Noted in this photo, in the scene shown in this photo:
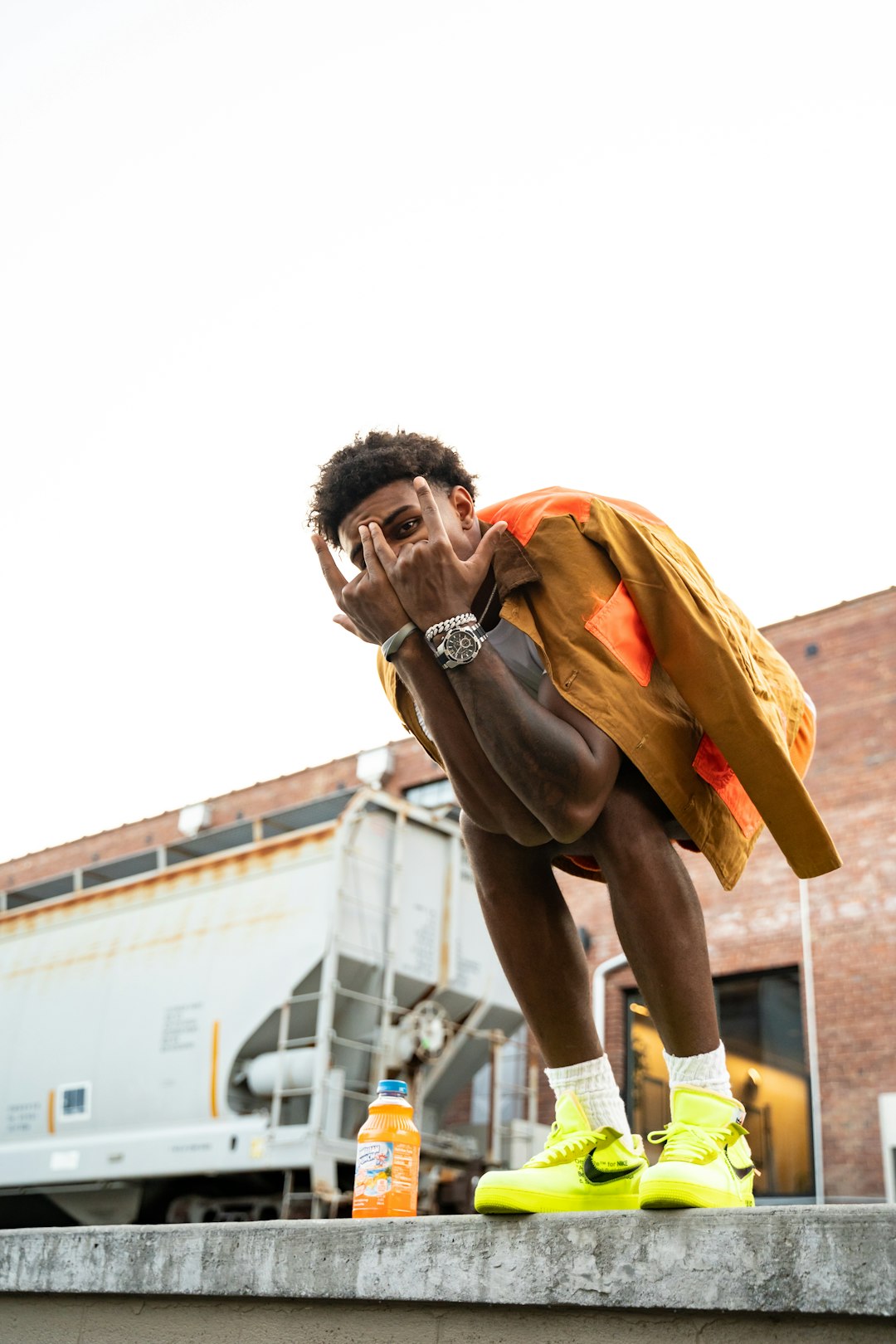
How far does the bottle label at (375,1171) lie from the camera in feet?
9.33

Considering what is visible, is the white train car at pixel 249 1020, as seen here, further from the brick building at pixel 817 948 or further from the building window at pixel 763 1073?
the building window at pixel 763 1073

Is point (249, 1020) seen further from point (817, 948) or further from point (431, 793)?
point (431, 793)

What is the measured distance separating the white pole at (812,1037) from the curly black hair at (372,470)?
9547mm

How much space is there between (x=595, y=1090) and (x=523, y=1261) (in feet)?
1.96

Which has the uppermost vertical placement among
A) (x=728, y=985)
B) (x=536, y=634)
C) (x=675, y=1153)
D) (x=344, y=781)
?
(x=344, y=781)

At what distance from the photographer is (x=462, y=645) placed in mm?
2283

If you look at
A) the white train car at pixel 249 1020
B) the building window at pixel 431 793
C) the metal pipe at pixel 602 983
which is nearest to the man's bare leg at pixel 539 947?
the white train car at pixel 249 1020

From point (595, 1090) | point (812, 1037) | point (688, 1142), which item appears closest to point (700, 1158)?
point (688, 1142)

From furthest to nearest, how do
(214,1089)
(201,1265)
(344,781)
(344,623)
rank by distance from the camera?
(344,781) → (214,1089) → (344,623) → (201,1265)

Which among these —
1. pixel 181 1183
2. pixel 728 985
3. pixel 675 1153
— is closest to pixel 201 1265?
pixel 675 1153

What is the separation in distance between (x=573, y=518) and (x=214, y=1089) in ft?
21.7

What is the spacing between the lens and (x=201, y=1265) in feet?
7.97

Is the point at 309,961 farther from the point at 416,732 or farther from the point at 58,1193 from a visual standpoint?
the point at 416,732

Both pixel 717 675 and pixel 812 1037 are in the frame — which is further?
pixel 812 1037
